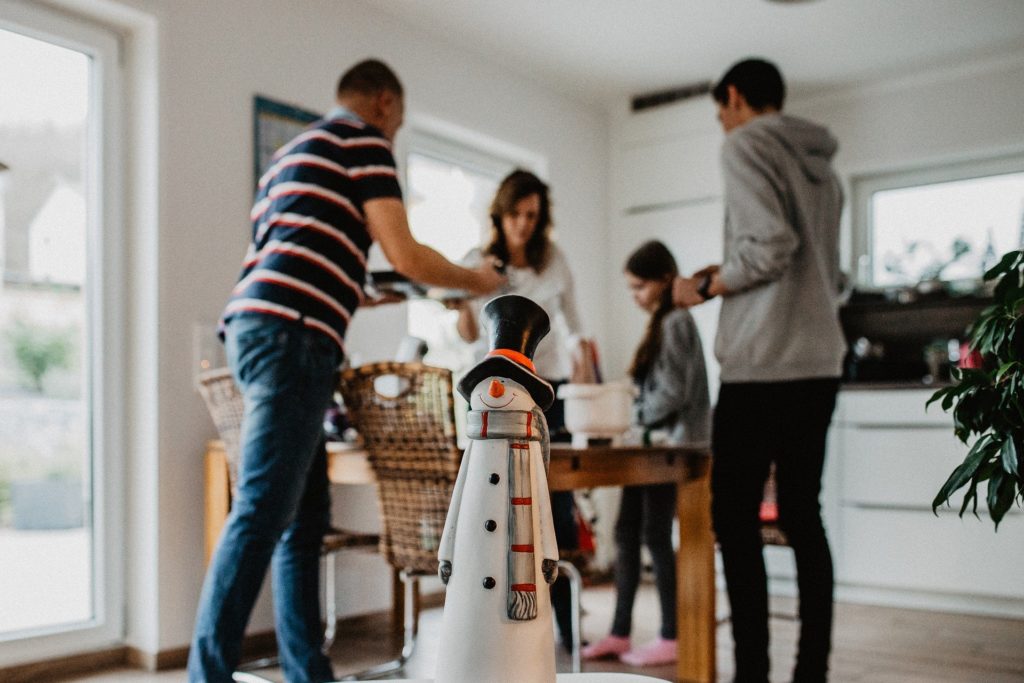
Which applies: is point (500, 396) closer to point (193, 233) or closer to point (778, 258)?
point (778, 258)

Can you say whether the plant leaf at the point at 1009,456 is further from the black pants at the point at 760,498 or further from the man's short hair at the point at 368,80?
the man's short hair at the point at 368,80

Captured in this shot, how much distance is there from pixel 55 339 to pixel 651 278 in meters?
1.71

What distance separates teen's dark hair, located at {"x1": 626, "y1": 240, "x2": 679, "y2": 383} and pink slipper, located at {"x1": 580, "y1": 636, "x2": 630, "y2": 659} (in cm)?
75

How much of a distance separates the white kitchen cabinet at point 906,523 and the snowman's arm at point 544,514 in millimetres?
3001

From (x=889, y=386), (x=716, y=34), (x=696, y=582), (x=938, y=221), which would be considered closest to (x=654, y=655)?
(x=696, y=582)

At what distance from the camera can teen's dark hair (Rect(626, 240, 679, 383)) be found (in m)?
2.63

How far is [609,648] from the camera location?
256cm

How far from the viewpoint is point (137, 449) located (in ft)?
8.48

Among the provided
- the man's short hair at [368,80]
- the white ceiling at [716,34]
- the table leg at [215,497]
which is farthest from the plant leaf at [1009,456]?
the white ceiling at [716,34]

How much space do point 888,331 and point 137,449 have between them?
321 cm

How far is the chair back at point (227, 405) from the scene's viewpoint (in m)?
2.13

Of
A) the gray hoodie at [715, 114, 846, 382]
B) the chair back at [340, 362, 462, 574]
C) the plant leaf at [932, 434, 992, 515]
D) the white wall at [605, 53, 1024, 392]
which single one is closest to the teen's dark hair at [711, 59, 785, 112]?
the gray hoodie at [715, 114, 846, 382]

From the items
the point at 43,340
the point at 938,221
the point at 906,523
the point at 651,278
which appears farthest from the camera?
the point at 938,221

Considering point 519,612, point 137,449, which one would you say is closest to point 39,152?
point 137,449
